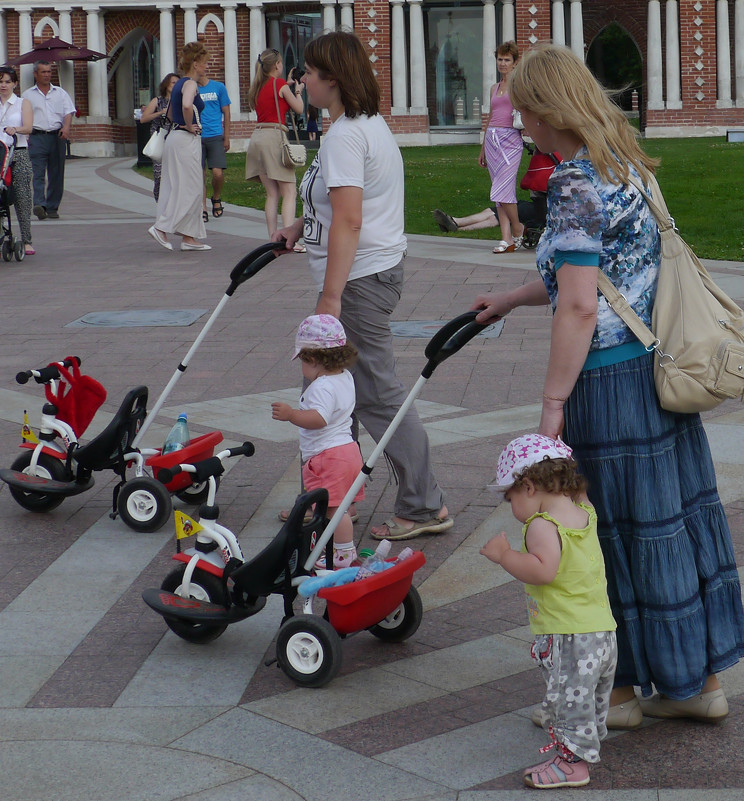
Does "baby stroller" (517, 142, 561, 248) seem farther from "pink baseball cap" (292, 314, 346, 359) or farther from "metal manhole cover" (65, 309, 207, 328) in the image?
"pink baseball cap" (292, 314, 346, 359)

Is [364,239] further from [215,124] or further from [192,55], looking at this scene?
[215,124]

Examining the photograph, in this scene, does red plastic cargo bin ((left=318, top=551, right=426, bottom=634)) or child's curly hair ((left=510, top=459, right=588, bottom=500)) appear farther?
red plastic cargo bin ((left=318, top=551, right=426, bottom=634))

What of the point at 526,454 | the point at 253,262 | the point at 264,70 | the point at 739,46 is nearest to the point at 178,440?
the point at 253,262

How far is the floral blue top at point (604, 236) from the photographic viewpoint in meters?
3.01

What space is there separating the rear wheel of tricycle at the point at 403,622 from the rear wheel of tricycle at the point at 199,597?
49 cm

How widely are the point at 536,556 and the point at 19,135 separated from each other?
1132cm

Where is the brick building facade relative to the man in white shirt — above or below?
above

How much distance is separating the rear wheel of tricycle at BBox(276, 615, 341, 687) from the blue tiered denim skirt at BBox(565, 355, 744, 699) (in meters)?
0.81

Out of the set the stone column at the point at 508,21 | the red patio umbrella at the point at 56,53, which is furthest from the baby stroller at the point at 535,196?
the stone column at the point at 508,21

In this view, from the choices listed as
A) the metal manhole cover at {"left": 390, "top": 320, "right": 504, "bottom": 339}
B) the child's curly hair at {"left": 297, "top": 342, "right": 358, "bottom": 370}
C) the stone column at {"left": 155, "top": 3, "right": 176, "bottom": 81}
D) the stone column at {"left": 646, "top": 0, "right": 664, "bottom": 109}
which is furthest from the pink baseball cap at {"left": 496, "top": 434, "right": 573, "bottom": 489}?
the stone column at {"left": 646, "top": 0, "right": 664, "bottom": 109}

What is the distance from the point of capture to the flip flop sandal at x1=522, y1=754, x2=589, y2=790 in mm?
2961

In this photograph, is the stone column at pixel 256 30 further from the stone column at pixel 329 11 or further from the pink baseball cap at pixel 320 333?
the pink baseball cap at pixel 320 333

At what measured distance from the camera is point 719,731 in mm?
3260

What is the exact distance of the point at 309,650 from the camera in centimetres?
357
